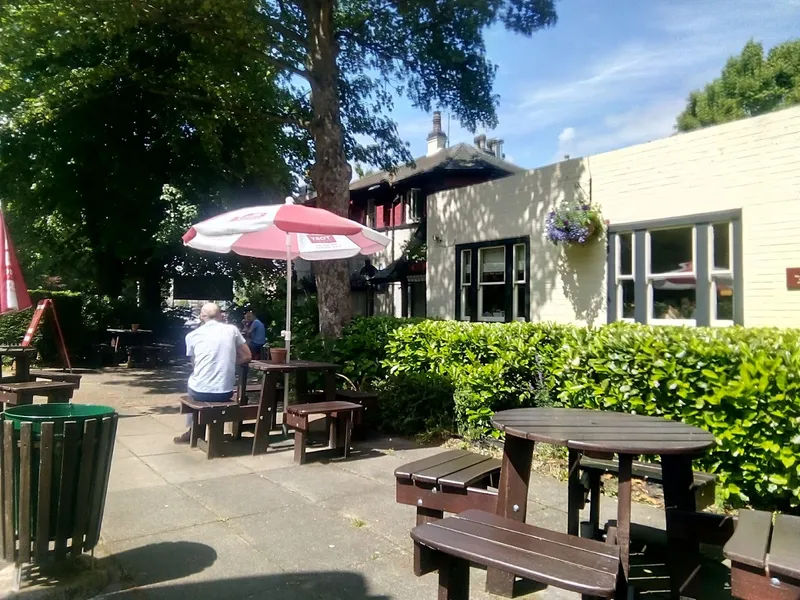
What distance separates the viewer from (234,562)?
4020mm

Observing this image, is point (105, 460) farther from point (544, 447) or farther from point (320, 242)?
point (320, 242)

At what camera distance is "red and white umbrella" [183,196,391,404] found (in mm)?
6754

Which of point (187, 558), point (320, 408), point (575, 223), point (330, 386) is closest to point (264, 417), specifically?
point (320, 408)

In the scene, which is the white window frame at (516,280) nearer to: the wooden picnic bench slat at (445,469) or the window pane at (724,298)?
the window pane at (724,298)

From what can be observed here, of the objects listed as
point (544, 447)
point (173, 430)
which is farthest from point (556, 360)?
point (173, 430)

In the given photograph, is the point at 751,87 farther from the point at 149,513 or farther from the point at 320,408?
the point at 149,513

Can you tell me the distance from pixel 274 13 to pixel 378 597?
41.5 ft

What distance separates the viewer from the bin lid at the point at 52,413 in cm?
346

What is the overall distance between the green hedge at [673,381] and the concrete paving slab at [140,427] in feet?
12.4

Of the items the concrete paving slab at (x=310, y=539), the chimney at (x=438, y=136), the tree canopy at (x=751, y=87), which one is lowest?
the concrete paving slab at (x=310, y=539)

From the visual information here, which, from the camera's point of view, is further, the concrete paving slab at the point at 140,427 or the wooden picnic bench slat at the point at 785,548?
the concrete paving slab at the point at 140,427

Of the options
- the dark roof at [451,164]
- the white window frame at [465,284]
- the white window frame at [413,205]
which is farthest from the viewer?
the white window frame at [413,205]

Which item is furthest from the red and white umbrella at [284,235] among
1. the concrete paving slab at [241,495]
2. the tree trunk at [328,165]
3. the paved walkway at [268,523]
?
the concrete paving slab at [241,495]

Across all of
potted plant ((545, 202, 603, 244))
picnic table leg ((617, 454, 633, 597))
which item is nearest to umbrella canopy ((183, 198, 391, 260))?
potted plant ((545, 202, 603, 244))
